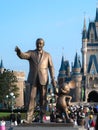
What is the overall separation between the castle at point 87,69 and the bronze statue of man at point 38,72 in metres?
108

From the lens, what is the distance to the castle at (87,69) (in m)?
125

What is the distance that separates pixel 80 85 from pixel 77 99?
340 centimetres

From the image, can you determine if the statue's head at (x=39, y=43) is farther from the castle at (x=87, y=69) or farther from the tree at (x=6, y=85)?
the castle at (x=87, y=69)

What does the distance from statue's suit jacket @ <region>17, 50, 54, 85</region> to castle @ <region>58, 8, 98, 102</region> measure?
107676 millimetres

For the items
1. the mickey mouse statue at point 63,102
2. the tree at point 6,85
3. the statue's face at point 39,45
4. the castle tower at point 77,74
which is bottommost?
the mickey mouse statue at point 63,102

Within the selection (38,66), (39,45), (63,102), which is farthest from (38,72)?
(63,102)

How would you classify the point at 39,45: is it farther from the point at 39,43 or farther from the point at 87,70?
the point at 87,70

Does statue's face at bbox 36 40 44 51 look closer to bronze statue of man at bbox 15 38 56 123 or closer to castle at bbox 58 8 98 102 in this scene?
bronze statue of man at bbox 15 38 56 123

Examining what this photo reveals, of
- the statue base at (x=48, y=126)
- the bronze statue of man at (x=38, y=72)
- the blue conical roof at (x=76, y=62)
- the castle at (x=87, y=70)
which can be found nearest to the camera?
the statue base at (x=48, y=126)

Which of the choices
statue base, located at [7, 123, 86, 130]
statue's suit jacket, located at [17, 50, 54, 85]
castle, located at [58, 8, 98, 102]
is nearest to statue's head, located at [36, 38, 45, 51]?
statue's suit jacket, located at [17, 50, 54, 85]

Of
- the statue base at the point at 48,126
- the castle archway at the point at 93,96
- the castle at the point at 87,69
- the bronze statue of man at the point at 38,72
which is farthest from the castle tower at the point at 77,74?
the statue base at the point at 48,126

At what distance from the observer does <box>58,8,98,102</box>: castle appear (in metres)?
125

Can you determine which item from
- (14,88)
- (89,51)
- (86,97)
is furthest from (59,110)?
(89,51)

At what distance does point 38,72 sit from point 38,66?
144mm
